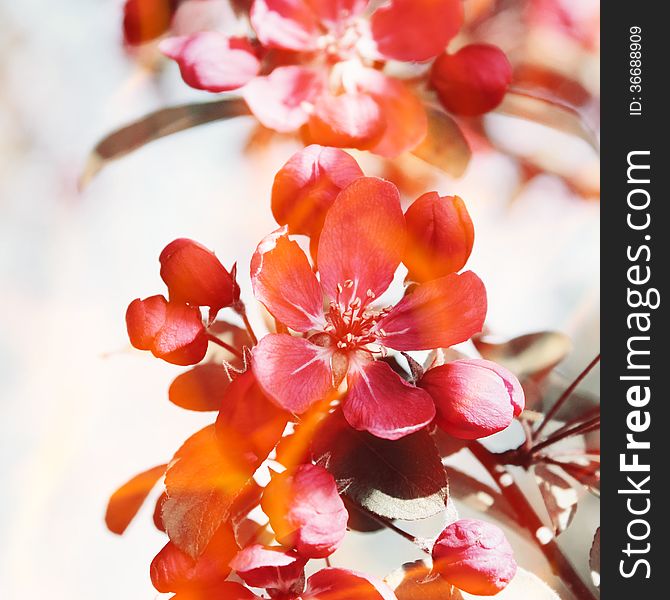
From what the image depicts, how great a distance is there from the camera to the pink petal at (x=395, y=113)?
64 cm

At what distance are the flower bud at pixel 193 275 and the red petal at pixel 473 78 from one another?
29 cm

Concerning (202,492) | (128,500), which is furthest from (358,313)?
(128,500)

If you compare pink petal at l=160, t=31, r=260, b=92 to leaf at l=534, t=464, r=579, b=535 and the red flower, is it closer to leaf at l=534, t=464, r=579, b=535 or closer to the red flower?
the red flower

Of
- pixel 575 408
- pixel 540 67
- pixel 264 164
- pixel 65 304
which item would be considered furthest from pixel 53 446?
pixel 540 67

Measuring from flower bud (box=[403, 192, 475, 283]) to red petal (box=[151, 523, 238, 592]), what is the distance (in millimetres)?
214

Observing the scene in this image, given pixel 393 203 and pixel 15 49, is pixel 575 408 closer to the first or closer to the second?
pixel 393 203

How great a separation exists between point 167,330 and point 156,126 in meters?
0.27

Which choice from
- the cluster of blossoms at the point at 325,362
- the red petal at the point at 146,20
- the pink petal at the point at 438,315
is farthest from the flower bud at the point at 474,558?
the red petal at the point at 146,20

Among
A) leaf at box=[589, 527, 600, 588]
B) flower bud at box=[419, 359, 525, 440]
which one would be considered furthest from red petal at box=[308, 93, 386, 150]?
leaf at box=[589, 527, 600, 588]

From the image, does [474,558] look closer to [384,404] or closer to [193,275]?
[384,404]

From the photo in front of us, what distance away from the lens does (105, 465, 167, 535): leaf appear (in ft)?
1.93

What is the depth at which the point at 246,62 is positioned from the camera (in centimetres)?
64

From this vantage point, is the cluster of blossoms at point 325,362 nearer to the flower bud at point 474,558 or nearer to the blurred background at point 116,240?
the flower bud at point 474,558

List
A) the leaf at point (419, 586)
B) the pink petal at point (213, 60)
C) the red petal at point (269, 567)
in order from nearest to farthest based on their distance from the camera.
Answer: the red petal at point (269, 567) → the leaf at point (419, 586) → the pink petal at point (213, 60)
